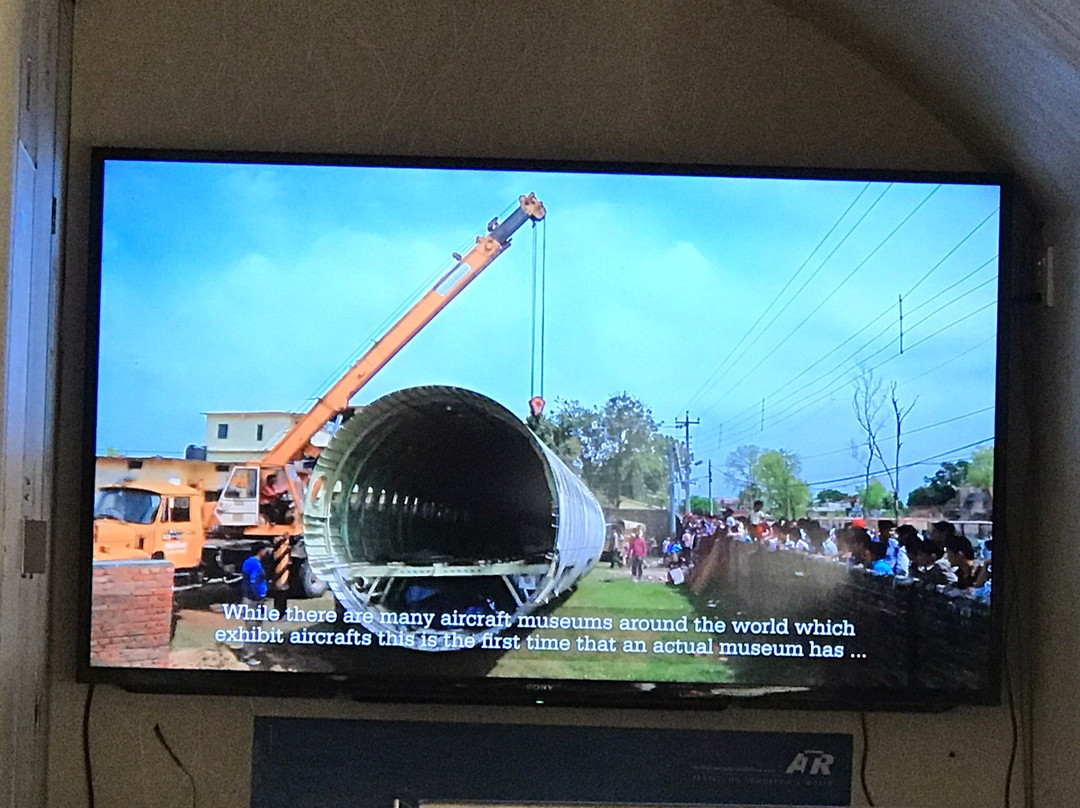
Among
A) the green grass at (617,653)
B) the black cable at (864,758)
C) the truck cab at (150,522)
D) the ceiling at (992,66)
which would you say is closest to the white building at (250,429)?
the truck cab at (150,522)

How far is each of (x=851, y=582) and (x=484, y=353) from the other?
933mm

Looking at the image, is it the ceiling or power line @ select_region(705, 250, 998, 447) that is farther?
power line @ select_region(705, 250, 998, 447)

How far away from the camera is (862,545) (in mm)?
2467

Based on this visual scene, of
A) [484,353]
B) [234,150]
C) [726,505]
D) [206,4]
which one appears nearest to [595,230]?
[484,353]

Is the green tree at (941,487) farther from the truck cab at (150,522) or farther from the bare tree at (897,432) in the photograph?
the truck cab at (150,522)

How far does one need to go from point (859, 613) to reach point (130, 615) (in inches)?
61.4

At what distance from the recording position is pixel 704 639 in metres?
2.46

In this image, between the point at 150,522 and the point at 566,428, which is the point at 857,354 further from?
the point at 150,522

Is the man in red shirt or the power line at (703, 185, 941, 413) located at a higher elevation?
the power line at (703, 185, 941, 413)

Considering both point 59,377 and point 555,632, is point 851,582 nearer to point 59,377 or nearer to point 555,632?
point 555,632

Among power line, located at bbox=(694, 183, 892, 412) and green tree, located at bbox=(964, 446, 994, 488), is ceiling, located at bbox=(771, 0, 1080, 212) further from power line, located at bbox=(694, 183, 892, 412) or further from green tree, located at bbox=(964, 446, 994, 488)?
green tree, located at bbox=(964, 446, 994, 488)

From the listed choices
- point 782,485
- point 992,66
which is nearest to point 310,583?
point 782,485

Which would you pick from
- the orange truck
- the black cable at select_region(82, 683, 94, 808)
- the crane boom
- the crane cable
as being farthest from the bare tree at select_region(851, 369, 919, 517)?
the black cable at select_region(82, 683, 94, 808)

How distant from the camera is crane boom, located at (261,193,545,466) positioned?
2480 millimetres
